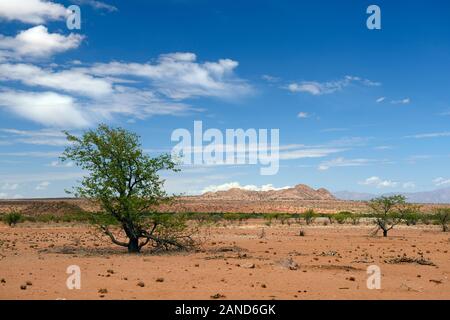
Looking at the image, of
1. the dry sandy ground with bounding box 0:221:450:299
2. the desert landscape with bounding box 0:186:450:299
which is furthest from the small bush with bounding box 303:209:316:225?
the dry sandy ground with bounding box 0:221:450:299

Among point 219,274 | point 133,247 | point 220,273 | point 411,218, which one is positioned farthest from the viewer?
point 411,218

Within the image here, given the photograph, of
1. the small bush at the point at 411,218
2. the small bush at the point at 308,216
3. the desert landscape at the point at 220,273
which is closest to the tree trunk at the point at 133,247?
the desert landscape at the point at 220,273

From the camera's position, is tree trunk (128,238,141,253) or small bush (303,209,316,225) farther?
small bush (303,209,316,225)

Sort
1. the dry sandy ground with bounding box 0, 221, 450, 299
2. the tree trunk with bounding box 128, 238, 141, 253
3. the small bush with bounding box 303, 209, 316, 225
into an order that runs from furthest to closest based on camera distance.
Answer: the small bush with bounding box 303, 209, 316, 225 < the tree trunk with bounding box 128, 238, 141, 253 < the dry sandy ground with bounding box 0, 221, 450, 299

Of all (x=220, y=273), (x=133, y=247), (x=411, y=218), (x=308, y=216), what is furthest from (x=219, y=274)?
(x=411, y=218)

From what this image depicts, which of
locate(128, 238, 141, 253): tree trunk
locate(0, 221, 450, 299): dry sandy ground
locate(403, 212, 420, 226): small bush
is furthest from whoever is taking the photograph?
locate(403, 212, 420, 226): small bush

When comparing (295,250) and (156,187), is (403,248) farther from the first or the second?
(156,187)

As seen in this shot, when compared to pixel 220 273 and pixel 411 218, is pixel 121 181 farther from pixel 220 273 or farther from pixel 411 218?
pixel 411 218

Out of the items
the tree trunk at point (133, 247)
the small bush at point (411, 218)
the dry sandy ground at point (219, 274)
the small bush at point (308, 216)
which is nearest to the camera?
the dry sandy ground at point (219, 274)

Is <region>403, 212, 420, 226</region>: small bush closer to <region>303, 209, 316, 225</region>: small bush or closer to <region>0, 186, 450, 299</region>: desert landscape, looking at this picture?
<region>303, 209, 316, 225</region>: small bush

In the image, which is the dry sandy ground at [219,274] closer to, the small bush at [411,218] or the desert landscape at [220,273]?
the desert landscape at [220,273]
